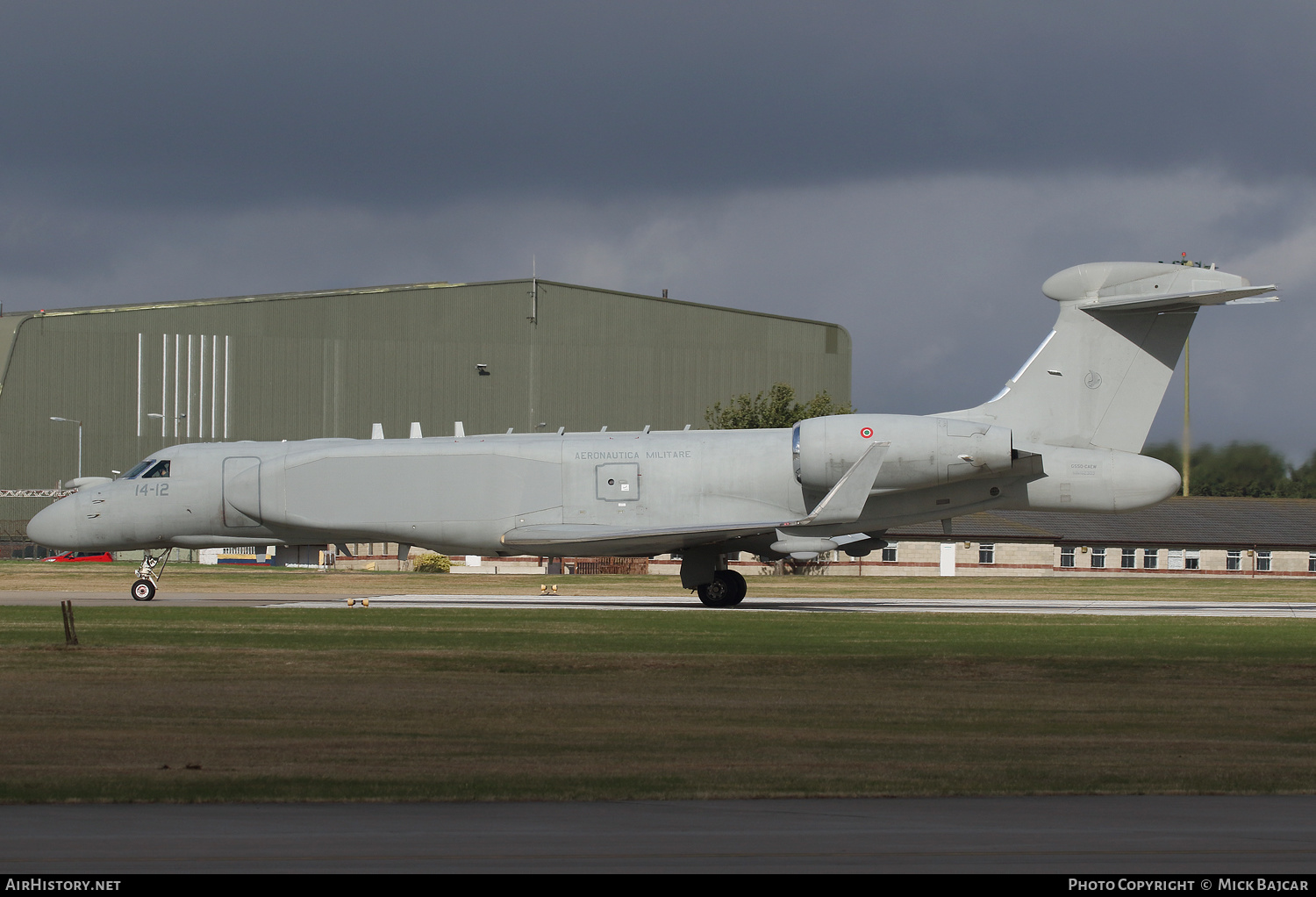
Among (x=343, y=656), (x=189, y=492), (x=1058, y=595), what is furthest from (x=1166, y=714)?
(x=1058, y=595)

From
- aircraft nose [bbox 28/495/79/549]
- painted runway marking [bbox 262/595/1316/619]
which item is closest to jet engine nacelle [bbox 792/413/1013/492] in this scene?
painted runway marking [bbox 262/595/1316/619]

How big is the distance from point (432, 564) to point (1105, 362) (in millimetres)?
35620

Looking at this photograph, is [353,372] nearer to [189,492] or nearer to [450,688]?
[189,492]

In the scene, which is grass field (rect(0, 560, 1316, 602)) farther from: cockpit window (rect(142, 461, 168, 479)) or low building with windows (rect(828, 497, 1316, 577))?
low building with windows (rect(828, 497, 1316, 577))

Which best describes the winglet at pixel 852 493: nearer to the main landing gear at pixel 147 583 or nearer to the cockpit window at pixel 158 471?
the cockpit window at pixel 158 471

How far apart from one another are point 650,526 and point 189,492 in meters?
11.3

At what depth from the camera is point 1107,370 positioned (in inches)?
1270

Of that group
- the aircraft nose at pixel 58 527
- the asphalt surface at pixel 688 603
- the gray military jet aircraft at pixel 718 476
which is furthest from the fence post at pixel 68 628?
the aircraft nose at pixel 58 527

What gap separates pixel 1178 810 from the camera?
9.16 meters

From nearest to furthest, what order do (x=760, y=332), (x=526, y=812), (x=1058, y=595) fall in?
(x=526, y=812)
(x=1058, y=595)
(x=760, y=332)

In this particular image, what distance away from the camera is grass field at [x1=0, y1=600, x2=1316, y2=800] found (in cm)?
1044

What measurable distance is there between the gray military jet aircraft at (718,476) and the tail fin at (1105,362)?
42mm

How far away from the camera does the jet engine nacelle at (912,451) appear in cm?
3048

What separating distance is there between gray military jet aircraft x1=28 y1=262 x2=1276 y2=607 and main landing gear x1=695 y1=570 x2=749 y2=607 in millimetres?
47
